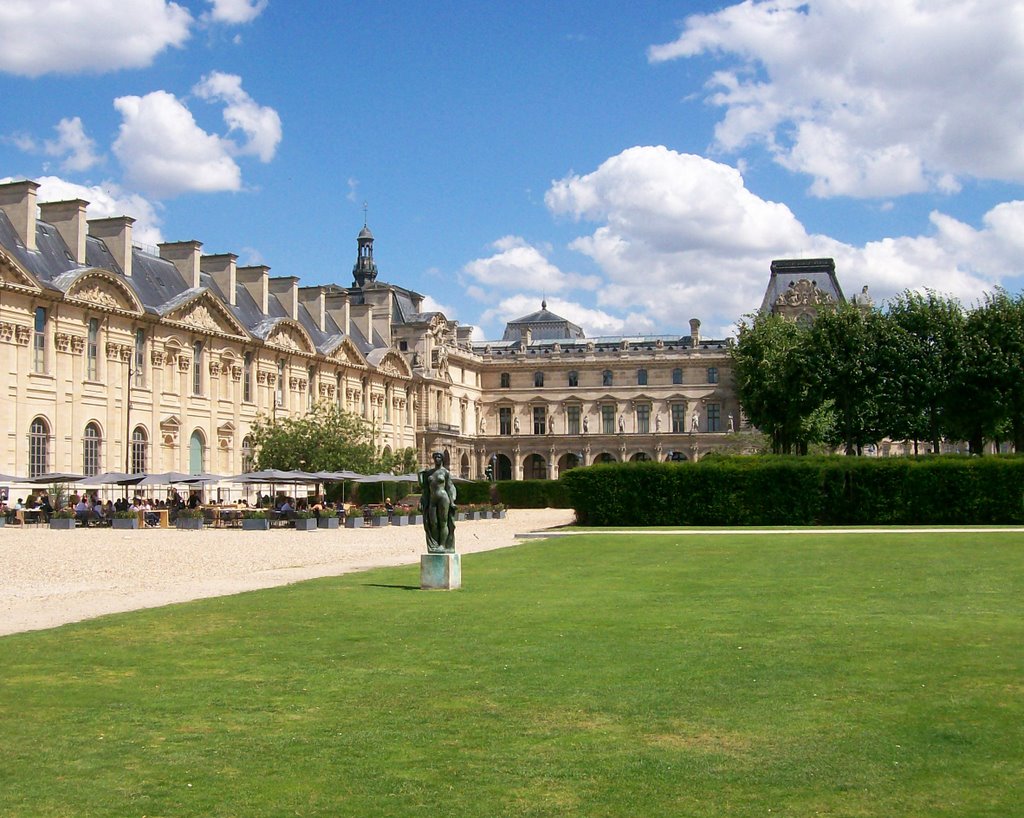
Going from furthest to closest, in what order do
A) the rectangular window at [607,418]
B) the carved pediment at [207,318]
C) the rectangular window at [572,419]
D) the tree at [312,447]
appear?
the rectangular window at [572,419], the rectangular window at [607,418], the carved pediment at [207,318], the tree at [312,447]

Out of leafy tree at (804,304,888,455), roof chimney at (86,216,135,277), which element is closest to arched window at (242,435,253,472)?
roof chimney at (86,216,135,277)

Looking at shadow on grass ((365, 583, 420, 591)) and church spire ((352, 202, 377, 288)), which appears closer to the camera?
shadow on grass ((365, 583, 420, 591))

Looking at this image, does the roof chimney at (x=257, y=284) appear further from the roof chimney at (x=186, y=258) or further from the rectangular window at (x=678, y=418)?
the rectangular window at (x=678, y=418)

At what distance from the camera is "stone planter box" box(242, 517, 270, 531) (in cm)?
4503

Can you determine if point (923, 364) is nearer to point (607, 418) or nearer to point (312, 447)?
point (312, 447)

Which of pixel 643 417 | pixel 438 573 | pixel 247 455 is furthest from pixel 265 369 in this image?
pixel 438 573

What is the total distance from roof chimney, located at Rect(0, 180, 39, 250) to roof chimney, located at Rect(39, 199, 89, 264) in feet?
8.73

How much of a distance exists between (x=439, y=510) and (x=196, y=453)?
47.5m

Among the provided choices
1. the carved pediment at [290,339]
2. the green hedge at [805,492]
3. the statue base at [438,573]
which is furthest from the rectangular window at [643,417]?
the statue base at [438,573]

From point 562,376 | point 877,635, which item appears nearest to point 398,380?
point 562,376

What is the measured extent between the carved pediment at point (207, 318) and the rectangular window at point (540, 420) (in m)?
47.6

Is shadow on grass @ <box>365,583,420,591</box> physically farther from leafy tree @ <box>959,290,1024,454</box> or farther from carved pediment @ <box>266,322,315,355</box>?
carved pediment @ <box>266,322,315,355</box>

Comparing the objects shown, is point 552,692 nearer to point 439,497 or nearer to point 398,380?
point 439,497

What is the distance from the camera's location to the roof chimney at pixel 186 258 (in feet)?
214
